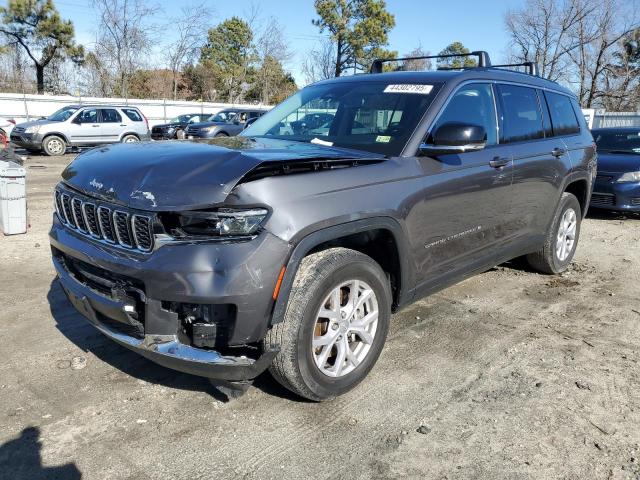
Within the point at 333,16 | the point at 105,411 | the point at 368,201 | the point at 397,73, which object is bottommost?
the point at 105,411

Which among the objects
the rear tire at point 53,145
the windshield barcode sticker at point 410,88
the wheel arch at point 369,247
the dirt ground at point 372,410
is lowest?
the dirt ground at point 372,410

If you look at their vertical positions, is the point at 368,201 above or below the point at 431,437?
above

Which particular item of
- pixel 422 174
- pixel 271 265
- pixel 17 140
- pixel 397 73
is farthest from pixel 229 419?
pixel 17 140

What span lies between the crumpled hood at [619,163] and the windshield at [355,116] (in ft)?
21.4

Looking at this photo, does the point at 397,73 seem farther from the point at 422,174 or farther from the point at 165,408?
the point at 165,408

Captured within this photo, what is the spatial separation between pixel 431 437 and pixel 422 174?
1.59 metres

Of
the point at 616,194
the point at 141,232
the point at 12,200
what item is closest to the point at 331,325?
the point at 141,232

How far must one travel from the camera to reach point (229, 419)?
120 inches

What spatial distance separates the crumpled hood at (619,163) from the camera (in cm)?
898

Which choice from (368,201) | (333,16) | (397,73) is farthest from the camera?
(333,16)

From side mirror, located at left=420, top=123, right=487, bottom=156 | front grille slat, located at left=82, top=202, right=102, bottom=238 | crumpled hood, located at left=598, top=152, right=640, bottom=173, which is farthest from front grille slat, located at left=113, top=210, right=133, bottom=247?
crumpled hood, located at left=598, top=152, right=640, bottom=173

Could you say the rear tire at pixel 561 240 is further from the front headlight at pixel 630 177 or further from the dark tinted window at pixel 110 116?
the dark tinted window at pixel 110 116

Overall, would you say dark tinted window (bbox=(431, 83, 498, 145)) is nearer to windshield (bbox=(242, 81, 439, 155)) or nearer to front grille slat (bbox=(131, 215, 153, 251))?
windshield (bbox=(242, 81, 439, 155))

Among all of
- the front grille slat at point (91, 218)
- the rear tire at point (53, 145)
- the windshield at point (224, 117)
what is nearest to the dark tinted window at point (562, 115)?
the front grille slat at point (91, 218)
